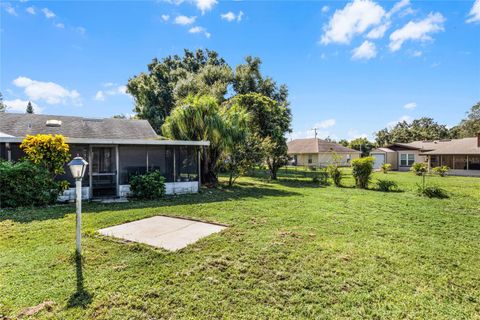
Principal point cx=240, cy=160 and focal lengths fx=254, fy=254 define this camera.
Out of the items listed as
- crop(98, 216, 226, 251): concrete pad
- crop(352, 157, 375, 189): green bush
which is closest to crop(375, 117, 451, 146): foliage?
crop(352, 157, 375, 189): green bush

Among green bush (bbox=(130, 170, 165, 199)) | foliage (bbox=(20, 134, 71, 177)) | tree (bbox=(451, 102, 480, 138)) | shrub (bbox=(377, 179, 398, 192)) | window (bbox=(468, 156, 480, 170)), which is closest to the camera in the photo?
foliage (bbox=(20, 134, 71, 177))

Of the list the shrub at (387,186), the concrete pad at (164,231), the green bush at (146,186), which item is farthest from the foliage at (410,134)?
the concrete pad at (164,231)

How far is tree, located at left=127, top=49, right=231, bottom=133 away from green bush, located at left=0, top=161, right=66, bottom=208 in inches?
602

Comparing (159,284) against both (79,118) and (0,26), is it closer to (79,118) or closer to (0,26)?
(0,26)

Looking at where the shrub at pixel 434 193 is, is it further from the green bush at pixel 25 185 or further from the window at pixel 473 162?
the window at pixel 473 162

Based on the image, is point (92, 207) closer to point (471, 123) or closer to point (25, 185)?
point (25, 185)

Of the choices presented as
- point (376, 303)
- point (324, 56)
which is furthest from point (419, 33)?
point (376, 303)

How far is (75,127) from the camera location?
13.5 meters

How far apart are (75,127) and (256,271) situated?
1367 centimetres

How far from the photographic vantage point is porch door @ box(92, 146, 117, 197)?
10.1 meters

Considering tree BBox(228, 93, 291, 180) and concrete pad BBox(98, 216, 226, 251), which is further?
tree BBox(228, 93, 291, 180)

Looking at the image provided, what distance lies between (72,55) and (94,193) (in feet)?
29.6

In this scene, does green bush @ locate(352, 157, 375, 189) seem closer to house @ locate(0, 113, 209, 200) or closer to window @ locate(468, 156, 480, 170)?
house @ locate(0, 113, 209, 200)

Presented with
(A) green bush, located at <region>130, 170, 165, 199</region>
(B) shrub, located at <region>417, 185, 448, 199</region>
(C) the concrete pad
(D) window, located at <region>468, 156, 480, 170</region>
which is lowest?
(C) the concrete pad
